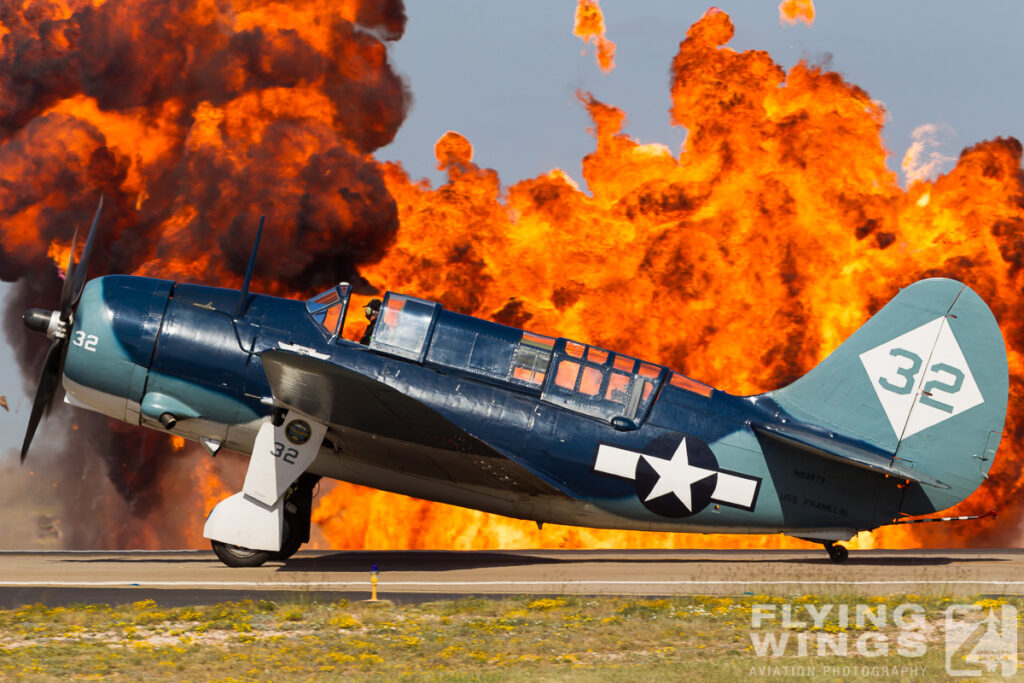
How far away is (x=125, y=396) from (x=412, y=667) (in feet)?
26.3

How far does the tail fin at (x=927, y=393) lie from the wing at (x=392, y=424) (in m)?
4.38

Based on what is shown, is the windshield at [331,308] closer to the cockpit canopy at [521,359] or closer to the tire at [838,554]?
the cockpit canopy at [521,359]

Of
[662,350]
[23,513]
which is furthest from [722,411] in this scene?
[23,513]

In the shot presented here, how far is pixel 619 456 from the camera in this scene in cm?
1573

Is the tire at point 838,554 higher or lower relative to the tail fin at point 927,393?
lower

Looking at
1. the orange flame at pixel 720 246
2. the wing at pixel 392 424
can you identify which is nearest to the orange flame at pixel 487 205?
the orange flame at pixel 720 246

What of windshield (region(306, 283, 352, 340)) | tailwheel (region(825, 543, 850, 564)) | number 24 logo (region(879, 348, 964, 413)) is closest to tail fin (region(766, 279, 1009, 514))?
number 24 logo (region(879, 348, 964, 413))

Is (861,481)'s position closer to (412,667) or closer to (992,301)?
(412,667)

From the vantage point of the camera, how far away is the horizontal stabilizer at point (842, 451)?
610 inches

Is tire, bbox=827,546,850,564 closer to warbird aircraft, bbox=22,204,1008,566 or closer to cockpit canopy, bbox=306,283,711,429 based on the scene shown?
warbird aircraft, bbox=22,204,1008,566

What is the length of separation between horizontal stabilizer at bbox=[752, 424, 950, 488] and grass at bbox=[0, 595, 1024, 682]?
2925mm

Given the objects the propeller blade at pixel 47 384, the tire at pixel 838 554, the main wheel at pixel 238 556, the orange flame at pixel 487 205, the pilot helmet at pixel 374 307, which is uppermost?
the orange flame at pixel 487 205

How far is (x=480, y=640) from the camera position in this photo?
10.8 meters

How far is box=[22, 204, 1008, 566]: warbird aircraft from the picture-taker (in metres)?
15.7
